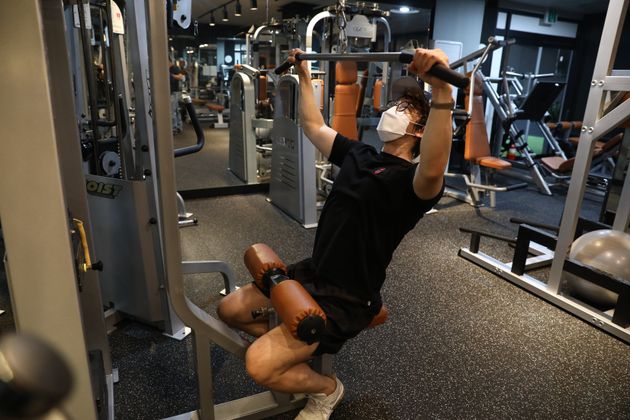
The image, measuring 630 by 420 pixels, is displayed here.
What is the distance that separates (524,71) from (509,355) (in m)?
7.52

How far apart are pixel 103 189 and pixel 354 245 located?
1.31 meters

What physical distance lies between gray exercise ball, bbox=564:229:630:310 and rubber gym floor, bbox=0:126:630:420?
193 millimetres

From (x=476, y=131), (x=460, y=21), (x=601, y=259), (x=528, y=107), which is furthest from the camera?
(x=460, y=21)

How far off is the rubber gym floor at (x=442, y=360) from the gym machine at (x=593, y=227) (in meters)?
0.08

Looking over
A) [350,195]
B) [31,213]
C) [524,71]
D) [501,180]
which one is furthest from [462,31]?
[31,213]

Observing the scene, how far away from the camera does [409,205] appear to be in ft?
4.61

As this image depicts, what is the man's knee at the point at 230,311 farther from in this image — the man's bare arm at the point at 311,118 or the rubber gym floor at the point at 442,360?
the man's bare arm at the point at 311,118

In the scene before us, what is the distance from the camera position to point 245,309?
1686 millimetres

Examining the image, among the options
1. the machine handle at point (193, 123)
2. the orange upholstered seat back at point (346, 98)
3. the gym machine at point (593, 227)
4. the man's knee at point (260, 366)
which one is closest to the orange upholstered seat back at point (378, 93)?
the orange upholstered seat back at point (346, 98)

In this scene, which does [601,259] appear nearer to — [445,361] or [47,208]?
[445,361]

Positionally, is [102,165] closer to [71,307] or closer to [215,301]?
[215,301]

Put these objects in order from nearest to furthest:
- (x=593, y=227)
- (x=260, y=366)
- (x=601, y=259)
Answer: (x=260, y=366) < (x=601, y=259) < (x=593, y=227)

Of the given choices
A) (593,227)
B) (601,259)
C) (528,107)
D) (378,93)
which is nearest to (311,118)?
(601,259)

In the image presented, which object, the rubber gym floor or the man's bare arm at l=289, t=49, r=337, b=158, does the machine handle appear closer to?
the man's bare arm at l=289, t=49, r=337, b=158
